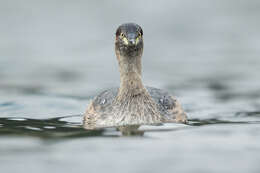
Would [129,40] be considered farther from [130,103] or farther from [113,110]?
[113,110]

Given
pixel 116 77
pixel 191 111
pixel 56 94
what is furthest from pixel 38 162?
pixel 116 77

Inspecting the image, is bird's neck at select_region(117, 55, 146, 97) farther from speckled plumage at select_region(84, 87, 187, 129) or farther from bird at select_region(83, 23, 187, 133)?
speckled plumage at select_region(84, 87, 187, 129)

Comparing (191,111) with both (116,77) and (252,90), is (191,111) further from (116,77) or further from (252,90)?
(116,77)

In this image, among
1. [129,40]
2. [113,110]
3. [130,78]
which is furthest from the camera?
[130,78]

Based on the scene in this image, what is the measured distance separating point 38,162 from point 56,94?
376 inches

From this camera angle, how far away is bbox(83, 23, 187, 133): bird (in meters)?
13.5

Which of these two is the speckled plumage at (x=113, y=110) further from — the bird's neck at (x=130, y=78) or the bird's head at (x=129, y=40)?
the bird's head at (x=129, y=40)

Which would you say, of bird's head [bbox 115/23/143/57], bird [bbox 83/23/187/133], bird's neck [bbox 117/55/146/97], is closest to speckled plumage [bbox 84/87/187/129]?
bird [bbox 83/23/187/133]

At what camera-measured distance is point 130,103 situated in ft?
45.6

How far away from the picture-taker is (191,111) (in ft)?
57.5

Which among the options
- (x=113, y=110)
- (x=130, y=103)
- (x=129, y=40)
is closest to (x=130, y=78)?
(x=130, y=103)

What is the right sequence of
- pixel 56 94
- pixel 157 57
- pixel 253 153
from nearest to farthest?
pixel 253 153 < pixel 56 94 < pixel 157 57

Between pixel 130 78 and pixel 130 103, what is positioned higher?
pixel 130 78

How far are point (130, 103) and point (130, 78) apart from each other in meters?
0.66
